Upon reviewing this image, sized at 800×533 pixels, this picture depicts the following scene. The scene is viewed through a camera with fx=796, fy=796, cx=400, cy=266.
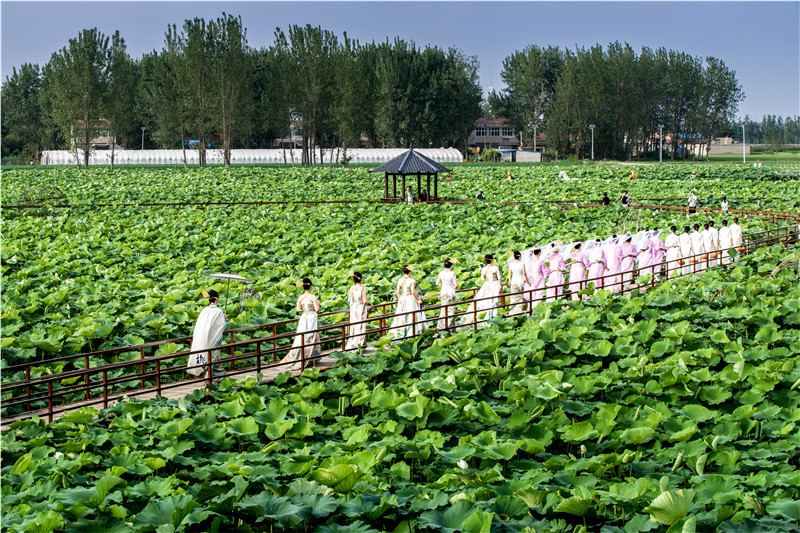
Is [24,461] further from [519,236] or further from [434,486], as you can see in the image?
[519,236]

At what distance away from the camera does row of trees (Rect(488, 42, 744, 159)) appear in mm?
74688

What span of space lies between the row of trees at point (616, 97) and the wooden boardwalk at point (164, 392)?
6681 cm

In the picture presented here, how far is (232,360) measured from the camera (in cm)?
979

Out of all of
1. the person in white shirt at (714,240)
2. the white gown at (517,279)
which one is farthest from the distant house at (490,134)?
the white gown at (517,279)

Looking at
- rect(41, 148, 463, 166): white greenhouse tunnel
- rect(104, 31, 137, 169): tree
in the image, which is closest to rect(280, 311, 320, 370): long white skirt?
rect(104, 31, 137, 169): tree

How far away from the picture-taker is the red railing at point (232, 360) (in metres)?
8.63

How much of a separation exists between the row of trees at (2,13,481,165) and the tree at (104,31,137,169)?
0.14 metres

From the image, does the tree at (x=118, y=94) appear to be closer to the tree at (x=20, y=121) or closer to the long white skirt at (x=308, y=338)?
the tree at (x=20, y=121)

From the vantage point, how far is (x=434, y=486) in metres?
6.84

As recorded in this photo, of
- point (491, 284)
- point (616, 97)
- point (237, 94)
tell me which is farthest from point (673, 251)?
point (616, 97)

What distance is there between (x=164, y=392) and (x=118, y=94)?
172 ft

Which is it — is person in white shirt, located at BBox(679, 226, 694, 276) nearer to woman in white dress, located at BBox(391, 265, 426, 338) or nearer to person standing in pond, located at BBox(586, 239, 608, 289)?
person standing in pond, located at BBox(586, 239, 608, 289)

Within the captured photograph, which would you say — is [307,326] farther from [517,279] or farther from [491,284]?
[517,279]

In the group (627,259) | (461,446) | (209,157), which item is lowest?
(461,446)
